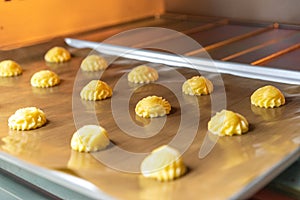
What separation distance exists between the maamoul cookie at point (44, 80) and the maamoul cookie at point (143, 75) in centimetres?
30

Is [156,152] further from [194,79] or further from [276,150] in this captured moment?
[194,79]

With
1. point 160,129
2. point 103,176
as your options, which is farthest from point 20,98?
point 103,176

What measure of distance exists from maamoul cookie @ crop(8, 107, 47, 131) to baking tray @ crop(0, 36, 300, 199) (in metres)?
0.02

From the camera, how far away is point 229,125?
4.35ft

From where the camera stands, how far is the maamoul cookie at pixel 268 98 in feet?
5.02

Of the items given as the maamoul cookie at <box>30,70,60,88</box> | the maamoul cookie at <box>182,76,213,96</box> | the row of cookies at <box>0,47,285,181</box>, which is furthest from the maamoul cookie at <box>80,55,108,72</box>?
the maamoul cookie at <box>182,76,213,96</box>

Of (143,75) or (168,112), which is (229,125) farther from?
(143,75)

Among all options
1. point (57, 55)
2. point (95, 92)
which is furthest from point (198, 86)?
point (57, 55)

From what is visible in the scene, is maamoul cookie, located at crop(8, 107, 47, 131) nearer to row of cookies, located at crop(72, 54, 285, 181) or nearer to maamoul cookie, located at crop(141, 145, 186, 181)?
row of cookies, located at crop(72, 54, 285, 181)

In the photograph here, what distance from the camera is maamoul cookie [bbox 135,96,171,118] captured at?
1527mm

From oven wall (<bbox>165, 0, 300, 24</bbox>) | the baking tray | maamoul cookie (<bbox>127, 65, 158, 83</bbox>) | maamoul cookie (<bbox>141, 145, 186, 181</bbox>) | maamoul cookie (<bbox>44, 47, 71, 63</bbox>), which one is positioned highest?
oven wall (<bbox>165, 0, 300, 24</bbox>)

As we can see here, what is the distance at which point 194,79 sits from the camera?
5.63 feet

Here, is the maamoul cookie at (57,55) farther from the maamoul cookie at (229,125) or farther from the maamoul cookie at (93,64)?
the maamoul cookie at (229,125)

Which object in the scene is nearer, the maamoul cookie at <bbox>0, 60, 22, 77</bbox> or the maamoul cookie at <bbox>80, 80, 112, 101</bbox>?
the maamoul cookie at <bbox>80, 80, 112, 101</bbox>
